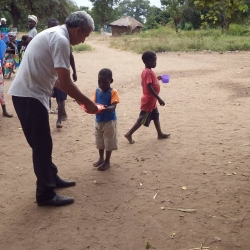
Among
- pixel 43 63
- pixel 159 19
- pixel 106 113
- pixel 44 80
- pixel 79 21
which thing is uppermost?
pixel 159 19

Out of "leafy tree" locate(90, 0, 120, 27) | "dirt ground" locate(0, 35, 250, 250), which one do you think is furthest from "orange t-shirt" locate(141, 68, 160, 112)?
"leafy tree" locate(90, 0, 120, 27)

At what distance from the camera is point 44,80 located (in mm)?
2943

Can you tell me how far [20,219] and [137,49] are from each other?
582 inches

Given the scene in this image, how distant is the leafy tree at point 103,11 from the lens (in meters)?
39.5

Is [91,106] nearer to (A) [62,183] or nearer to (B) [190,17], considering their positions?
(A) [62,183]

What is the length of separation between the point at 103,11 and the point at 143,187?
39078 mm

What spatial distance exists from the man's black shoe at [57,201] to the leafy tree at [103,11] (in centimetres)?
3839

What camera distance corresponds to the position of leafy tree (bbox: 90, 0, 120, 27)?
3950 centimetres

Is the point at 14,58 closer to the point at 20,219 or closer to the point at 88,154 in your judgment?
the point at 88,154

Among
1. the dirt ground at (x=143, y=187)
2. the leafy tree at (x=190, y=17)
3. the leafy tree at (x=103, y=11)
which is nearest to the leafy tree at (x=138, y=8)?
the leafy tree at (x=103, y=11)

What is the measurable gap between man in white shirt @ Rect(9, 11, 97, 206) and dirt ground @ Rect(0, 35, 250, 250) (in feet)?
1.61

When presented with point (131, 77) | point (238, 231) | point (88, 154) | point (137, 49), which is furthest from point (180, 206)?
point (137, 49)

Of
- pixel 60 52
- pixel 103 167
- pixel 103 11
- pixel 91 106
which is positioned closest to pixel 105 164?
pixel 103 167

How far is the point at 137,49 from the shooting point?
56.0 ft
